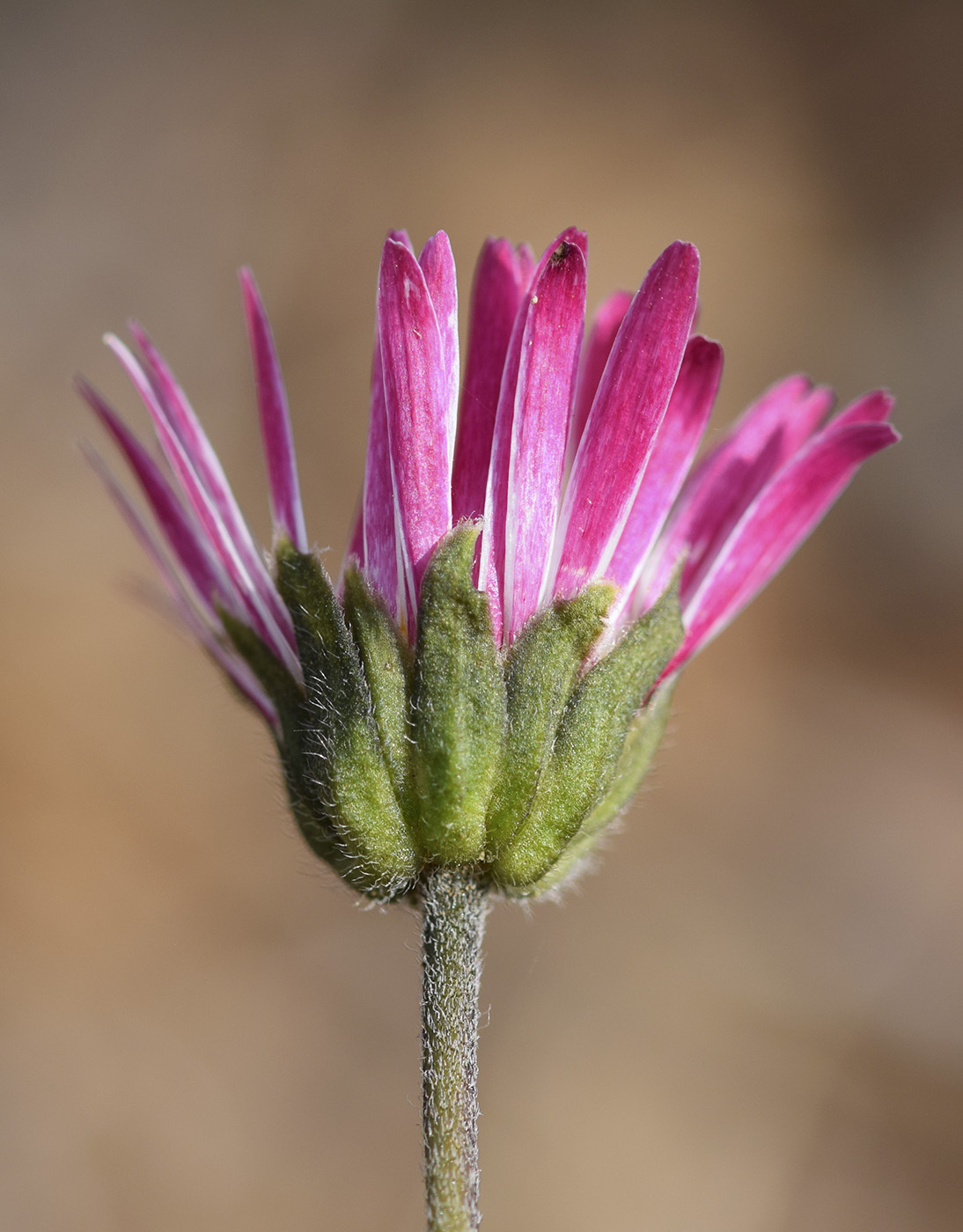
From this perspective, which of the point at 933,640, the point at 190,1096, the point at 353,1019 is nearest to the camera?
the point at 190,1096

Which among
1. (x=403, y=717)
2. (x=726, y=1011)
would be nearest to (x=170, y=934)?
(x=726, y=1011)

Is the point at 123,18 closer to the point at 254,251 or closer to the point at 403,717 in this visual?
the point at 254,251

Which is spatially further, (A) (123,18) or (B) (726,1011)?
(A) (123,18)

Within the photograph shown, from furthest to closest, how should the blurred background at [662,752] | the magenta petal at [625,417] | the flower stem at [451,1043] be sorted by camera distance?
1. the blurred background at [662,752]
2. the magenta petal at [625,417]
3. the flower stem at [451,1043]

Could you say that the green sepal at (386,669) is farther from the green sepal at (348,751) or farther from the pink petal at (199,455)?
the pink petal at (199,455)

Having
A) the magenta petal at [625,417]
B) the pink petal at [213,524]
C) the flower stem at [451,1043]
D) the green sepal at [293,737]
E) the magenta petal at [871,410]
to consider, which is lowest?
the flower stem at [451,1043]

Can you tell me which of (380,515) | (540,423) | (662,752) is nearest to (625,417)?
(540,423)

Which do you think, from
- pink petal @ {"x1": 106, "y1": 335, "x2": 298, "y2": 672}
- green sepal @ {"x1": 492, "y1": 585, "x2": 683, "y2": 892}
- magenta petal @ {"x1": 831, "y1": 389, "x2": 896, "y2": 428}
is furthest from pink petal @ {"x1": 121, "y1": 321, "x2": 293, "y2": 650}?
magenta petal @ {"x1": 831, "y1": 389, "x2": 896, "y2": 428}

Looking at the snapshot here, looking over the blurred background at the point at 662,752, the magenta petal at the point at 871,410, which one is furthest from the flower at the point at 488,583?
the blurred background at the point at 662,752
